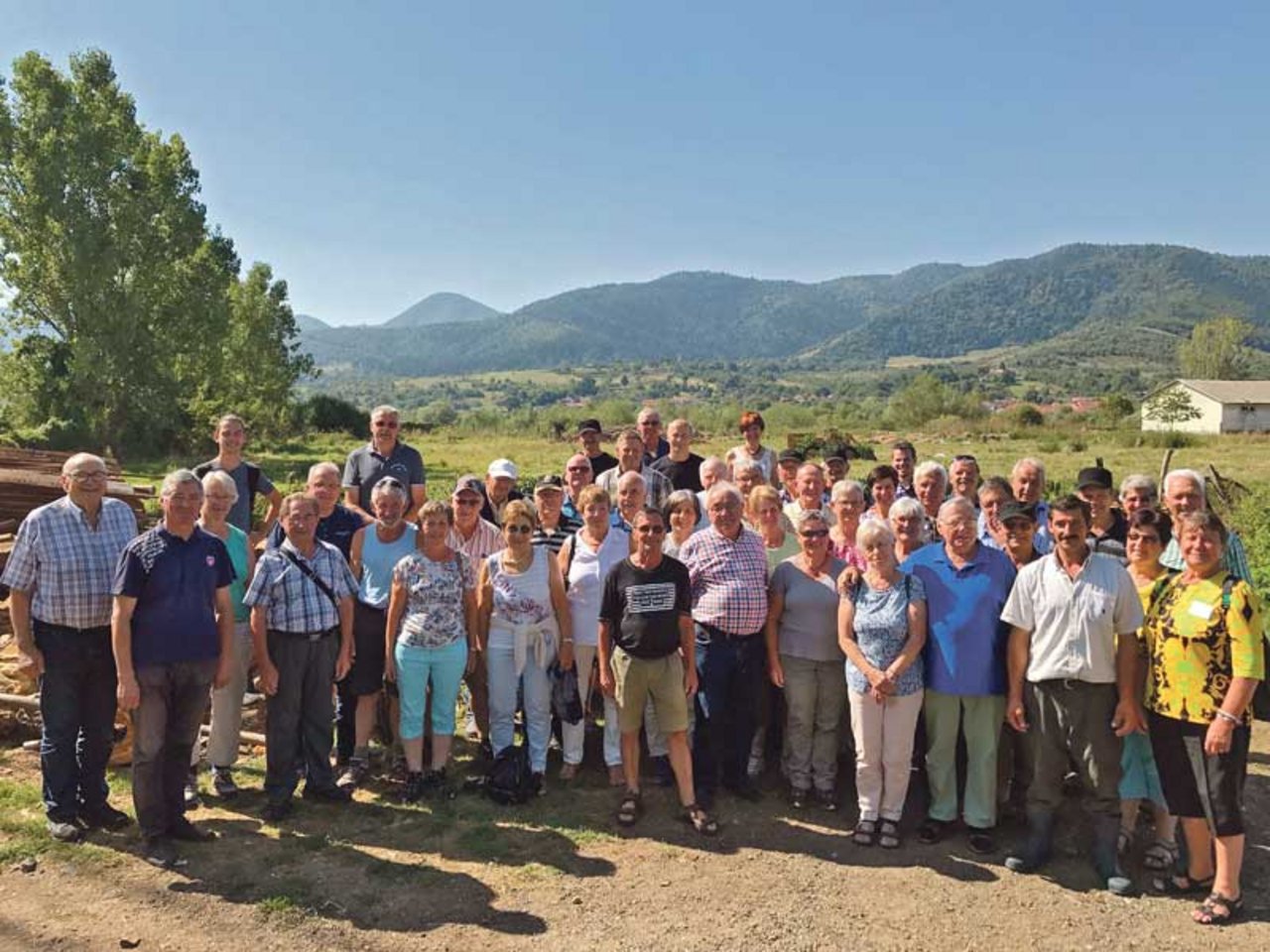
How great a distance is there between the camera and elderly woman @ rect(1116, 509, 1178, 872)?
4.57 metres

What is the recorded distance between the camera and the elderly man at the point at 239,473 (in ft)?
19.5

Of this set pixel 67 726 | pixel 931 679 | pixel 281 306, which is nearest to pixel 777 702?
pixel 931 679

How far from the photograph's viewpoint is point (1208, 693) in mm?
4066

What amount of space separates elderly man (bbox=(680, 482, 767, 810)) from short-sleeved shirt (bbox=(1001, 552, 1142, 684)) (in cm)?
142

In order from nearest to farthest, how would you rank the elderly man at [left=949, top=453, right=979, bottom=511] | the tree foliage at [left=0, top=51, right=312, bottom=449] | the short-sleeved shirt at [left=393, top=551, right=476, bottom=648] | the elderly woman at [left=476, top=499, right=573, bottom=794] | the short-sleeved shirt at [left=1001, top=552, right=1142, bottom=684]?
the short-sleeved shirt at [left=1001, top=552, right=1142, bottom=684] → the short-sleeved shirt at [left=393, top=551, right=476, bottom=648] → the elderly woman at [left=476, top=499, right=573, bottom=794] → the elderly man at [left=949, top=453, right=979, bottom=511] → the tree foliage at [left=0, top=51, right=312, bottom=449]

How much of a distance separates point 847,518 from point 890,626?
93cm

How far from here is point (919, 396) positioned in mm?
62688

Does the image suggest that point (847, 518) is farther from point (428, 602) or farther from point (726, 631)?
point (428, 602)

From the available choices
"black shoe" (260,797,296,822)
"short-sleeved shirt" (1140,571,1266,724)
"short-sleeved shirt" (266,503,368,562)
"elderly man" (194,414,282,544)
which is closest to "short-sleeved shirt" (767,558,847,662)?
"short-sleeved shirt" (1140,571,1266,724)

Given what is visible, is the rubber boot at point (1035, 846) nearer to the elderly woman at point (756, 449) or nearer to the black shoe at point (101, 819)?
the elderly woman at point (756, 449)

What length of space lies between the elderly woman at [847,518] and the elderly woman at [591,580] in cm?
129

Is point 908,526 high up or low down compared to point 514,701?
up

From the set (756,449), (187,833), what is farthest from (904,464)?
(187,833)

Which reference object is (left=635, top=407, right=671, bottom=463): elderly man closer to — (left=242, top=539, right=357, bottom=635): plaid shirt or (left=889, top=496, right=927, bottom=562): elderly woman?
(left=889, top=496, right=927, bottom=562): elderly woman
